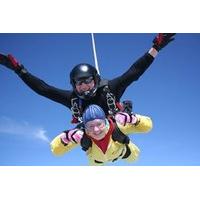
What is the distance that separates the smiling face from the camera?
1.85 m

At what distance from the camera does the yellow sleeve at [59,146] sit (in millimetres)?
2012

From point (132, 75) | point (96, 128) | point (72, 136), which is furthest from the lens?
point (132, 75)

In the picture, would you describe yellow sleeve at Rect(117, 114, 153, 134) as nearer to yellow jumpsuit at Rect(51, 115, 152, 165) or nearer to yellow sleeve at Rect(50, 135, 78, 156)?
yellow jumpsuit at Rect(51, 115, 152, 165)

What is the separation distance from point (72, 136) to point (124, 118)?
0.30 meters

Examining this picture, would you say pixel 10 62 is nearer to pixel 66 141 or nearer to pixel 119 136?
pixel 66 141

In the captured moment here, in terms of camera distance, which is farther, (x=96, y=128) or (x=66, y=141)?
Result: (x=66, y=141)

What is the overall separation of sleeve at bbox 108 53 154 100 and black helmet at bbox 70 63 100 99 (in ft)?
0.41

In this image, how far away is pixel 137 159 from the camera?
2197mm

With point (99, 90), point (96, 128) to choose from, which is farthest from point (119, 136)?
point (99, 90)

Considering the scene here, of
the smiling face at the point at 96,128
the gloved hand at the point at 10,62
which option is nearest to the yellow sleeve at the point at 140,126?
the smiling face at the point at 96,128

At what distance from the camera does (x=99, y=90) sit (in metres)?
2.05

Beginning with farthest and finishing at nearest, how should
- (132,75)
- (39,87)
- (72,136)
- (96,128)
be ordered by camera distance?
(39,87) < (132,75) < (72,136) < (96,128)
